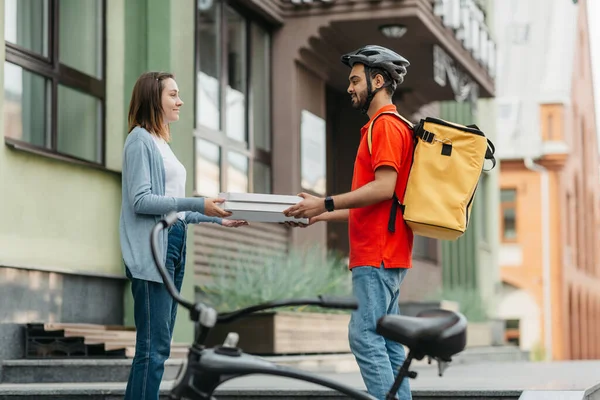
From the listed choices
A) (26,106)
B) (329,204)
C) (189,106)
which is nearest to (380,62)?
(329,204)

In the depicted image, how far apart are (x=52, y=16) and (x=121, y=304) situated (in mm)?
2820

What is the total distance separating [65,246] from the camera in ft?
34.0

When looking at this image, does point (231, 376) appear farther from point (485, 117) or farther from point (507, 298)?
point (507, 298)

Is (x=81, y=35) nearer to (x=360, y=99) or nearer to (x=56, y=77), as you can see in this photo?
(x=56, y=77)

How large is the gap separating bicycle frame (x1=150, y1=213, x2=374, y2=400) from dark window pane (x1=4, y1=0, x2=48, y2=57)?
23.3 feet

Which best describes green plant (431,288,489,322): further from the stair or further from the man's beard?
the man's beard

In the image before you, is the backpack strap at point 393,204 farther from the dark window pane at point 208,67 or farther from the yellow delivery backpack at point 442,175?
the dark window pane at point 208,67

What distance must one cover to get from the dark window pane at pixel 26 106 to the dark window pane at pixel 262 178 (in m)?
4.87

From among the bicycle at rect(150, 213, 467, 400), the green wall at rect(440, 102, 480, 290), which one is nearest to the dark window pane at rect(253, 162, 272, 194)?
the green wall at rect(440, 102, 480, 290)

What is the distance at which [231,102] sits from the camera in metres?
14.6

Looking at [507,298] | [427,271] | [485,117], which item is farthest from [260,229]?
[507,298]

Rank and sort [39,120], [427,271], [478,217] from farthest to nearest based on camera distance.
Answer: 1. [478,217]
2. [427,271]
3. [39,120]

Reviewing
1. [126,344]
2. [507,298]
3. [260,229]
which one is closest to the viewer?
[126,344]

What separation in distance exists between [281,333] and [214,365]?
814 centimetres
